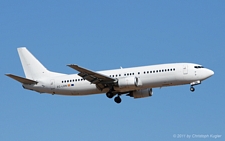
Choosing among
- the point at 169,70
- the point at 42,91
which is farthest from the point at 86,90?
the point at 169,70

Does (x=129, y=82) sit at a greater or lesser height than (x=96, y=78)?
lesser

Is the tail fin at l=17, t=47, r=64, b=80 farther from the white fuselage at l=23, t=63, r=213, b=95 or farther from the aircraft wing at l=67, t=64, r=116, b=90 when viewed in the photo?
the aircraft wing at l=67, t=64, r=116, b=90

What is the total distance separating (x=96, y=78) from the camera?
2527 inches

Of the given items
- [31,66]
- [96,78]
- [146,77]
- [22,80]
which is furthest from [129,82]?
[31,66]

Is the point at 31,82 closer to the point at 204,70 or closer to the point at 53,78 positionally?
the point at 53,78

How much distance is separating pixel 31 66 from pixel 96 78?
438 inches

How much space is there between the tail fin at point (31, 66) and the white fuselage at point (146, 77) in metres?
3.29

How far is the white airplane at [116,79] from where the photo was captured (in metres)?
62.7

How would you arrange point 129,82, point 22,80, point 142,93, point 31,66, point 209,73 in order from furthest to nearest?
point 31,66 < point 142,93 < point 22,80 < point 209,73 < point 129,82

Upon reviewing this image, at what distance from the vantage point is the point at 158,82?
6256cm

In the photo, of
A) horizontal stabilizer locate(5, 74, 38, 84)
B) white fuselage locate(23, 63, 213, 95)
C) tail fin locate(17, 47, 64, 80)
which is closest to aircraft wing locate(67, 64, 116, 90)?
white fuselage locate(23, 63, 213, 95)

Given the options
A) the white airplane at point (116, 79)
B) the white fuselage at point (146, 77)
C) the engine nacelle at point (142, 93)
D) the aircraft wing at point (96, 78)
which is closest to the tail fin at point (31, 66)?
A: the white airplane at point (116, 79)

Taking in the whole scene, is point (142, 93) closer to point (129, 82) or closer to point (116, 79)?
point (116, 79)

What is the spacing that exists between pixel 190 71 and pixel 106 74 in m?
9.89
